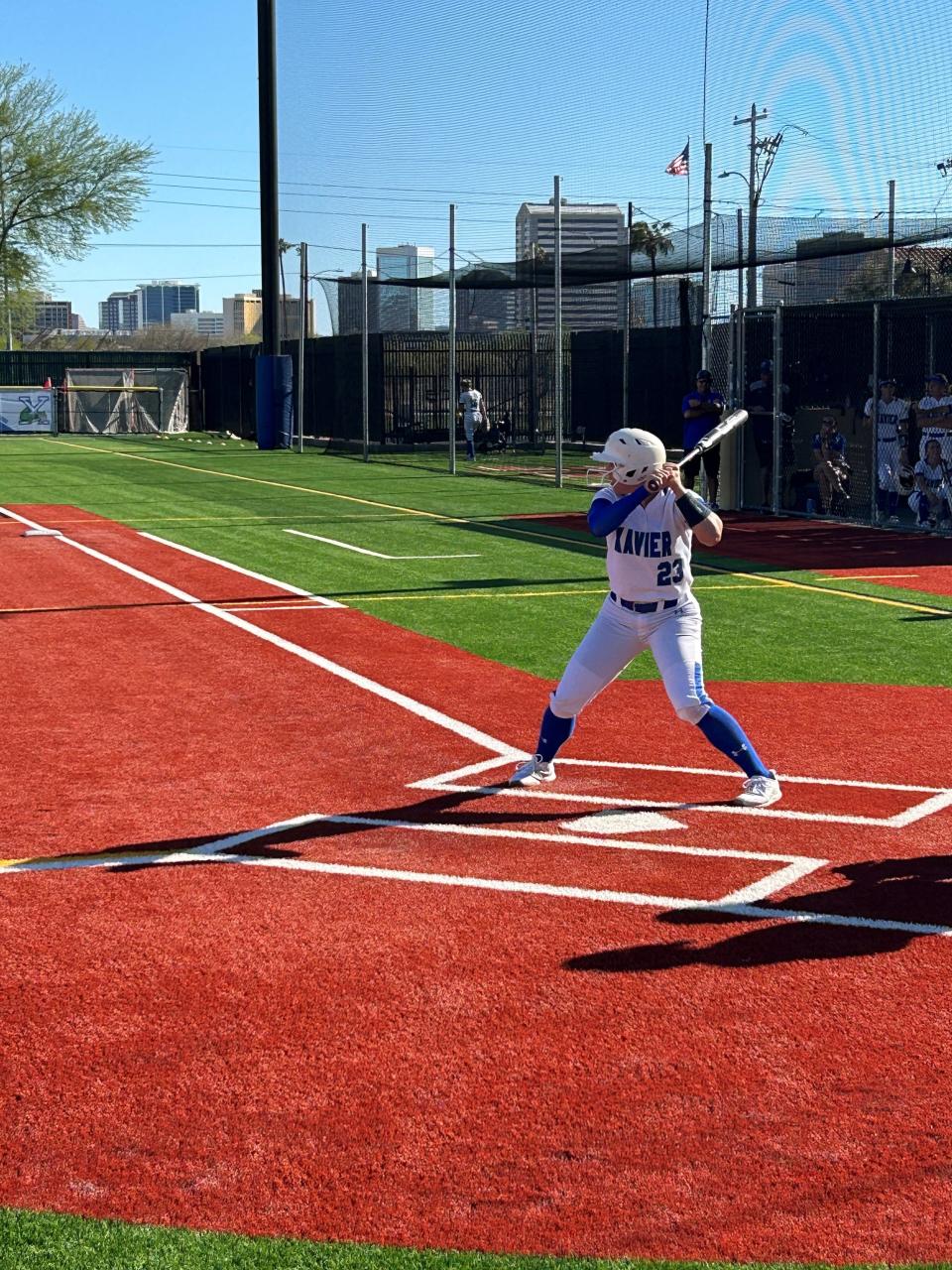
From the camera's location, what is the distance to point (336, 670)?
469 inches

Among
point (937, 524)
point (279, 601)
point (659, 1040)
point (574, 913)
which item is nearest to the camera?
point (659, 1040)

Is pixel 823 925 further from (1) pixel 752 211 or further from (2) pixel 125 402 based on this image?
(2) pixel 125 402

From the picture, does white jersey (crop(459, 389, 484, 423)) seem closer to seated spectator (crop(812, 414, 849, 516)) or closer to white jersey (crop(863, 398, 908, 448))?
seated spectator (crop(812, 414, 849, 516))

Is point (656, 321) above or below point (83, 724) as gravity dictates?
above

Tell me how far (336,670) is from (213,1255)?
26.5ft

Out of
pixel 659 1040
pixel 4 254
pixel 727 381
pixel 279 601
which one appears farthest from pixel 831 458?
pixel 4 254

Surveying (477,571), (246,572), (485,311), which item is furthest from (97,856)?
(485,311)

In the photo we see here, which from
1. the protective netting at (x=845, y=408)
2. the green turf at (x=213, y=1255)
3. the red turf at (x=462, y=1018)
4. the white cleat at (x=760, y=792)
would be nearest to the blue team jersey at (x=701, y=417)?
the protective netting at (x=845, y=408)

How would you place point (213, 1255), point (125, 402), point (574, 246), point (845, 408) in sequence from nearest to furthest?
point (213, 1255) < point (845, 408) < point (574, 246) < point (125, 402)

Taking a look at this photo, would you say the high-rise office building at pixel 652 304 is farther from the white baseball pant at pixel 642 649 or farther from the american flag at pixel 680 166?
the white baseball pant at pixel 642 649

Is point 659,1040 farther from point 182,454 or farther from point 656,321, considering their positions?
point 182,454

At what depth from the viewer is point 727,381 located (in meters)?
25.2

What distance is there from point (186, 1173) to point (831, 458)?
841 inches

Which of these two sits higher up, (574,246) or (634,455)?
(574,246)
